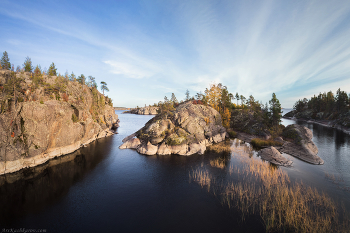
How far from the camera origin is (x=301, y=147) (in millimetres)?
38906

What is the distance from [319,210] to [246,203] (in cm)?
880

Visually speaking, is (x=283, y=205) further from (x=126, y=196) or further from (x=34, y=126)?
(x=34, y=126)

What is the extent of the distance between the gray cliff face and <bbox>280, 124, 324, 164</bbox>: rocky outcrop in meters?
66.9

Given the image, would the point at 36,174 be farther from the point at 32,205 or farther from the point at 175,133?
the point at 175,133

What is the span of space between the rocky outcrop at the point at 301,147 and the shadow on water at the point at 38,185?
55321mm

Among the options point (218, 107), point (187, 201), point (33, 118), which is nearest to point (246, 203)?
point (187, 201)

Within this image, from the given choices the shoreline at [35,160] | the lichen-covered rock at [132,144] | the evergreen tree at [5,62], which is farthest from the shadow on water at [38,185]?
the evergreen tree at [5,62]

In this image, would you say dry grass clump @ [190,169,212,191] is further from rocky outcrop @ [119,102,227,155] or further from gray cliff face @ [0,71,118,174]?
gray cliff face @ [0,71,118,174]

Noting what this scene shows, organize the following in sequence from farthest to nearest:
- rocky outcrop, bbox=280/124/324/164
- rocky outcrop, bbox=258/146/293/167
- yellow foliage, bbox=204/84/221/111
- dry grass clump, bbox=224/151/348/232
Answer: yellow foliage, bbox=204/84/221/111
rocky outcrop, bbox=280/124/324/164
rocky outcrop, bbox=258/146/293/167
dry grass clump, bbox=224/151/348/232

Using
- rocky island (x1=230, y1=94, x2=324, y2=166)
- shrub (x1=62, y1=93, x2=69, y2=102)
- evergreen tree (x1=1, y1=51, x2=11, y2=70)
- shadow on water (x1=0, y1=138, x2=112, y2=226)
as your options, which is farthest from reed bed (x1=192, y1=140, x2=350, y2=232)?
evergreen tree (x1=1, y1=51, x2=11, y2=70)

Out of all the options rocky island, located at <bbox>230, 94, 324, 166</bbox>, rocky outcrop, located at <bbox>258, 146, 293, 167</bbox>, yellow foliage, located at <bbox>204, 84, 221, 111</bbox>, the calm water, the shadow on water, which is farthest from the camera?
yellow foliage, located at <bbox>204, 84, 221, 111</bbox>

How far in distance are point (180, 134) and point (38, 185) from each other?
34.4 metres

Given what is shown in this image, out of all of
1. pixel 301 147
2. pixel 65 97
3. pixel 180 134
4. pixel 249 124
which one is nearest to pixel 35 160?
pixel 65 97

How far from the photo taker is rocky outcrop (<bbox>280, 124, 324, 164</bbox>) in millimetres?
34466
